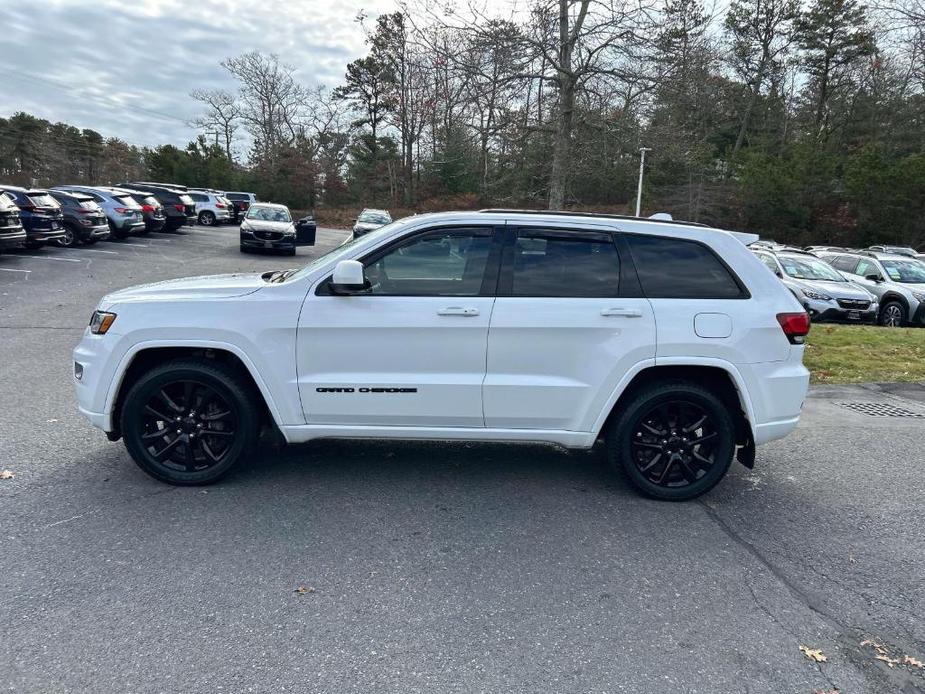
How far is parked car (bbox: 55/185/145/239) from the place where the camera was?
21.2 metres

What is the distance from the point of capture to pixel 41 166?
188ft

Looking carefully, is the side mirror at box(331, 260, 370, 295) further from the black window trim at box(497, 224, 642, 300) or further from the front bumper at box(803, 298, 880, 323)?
the front bumper at box(803, 298, 880, 323)

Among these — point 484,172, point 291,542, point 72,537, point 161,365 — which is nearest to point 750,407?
point 291,542

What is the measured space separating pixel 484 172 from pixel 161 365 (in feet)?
39.8

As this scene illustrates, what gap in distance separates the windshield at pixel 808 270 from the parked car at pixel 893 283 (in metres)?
0.89

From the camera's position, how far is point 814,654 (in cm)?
282

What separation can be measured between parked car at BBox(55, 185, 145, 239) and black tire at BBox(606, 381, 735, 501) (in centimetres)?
2107

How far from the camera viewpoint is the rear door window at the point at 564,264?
419 centimetres

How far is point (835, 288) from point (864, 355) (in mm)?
4723

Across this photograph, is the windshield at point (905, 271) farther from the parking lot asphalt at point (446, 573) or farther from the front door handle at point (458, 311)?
the front door handle at point (458, 311)

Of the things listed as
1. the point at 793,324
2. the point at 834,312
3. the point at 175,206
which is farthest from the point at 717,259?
the point at 175,206

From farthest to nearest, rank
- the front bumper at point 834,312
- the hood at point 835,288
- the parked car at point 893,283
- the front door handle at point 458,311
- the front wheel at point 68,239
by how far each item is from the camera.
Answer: the front wheel at point 68,239
the parked car at point 893,283
the hood at point 835,288
the front bumper at point 834,312
the front door handle at point 458,311

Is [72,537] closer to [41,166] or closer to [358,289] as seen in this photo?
[358,289]

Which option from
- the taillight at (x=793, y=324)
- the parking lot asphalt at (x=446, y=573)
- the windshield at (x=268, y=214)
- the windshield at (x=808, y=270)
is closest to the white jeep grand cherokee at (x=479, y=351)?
the taillight at (x=793, y=324)
